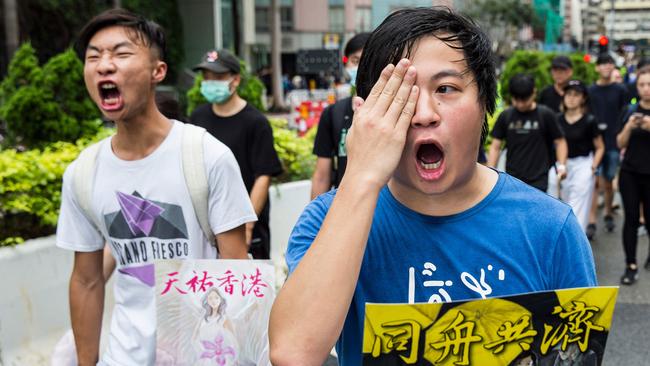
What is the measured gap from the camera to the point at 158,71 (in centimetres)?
315

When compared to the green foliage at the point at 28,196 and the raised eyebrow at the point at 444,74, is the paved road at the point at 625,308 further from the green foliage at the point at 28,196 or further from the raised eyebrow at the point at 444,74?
the raised eyebrow at the point at 444,74

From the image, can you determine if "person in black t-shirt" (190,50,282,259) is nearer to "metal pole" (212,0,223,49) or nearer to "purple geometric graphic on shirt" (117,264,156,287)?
"purple geometric graphic on shirt" (117,264,156,287)

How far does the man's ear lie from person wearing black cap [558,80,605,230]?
5.64m

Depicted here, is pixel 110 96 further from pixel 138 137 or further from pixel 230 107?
pixel 230 107

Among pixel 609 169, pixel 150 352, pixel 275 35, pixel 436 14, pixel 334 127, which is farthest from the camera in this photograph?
pixel 275 35

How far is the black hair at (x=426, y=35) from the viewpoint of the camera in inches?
61.7

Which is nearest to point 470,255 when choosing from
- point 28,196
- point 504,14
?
point 28,196

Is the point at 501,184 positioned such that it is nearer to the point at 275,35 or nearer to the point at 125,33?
the point at 125,33

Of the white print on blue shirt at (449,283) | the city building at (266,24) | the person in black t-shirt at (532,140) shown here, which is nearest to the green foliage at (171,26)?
the city building at (266,24)

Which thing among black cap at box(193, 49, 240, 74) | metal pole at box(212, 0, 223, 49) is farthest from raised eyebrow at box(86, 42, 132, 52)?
metal pole at box(212, 0, 223, 49)

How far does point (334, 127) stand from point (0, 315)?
86.9 inches

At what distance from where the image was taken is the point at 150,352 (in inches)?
114

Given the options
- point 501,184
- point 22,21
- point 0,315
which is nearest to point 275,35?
point 22,21

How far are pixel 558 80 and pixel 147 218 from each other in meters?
7.32
